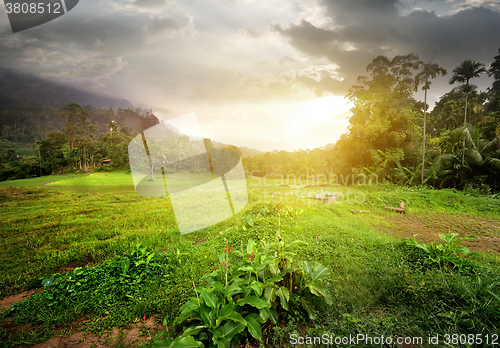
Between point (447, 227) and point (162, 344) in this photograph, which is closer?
point (162, 344)

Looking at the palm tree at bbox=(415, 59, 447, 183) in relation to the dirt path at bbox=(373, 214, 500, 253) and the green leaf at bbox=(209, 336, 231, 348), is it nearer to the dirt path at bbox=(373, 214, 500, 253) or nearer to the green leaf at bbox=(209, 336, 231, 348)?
the dirt path at bbox=(373, 214, 500, 253)

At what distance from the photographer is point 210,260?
4039mm

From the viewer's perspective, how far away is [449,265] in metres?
3.34

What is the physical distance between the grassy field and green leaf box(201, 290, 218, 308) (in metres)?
0.64

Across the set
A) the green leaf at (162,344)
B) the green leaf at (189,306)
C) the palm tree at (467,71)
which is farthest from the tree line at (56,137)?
the palm tree at (467,71)

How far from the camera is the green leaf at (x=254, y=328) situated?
1812 mm

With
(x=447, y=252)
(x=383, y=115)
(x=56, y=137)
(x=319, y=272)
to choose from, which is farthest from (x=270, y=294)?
(x=383, y=115)

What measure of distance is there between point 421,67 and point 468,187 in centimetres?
770

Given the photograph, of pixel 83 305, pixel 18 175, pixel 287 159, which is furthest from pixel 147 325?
pixel 287 159

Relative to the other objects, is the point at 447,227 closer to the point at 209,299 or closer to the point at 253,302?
the point at 253,302

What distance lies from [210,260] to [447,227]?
25.3ft

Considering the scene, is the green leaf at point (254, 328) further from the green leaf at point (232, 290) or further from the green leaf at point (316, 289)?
the green leaf at point (316, 289)

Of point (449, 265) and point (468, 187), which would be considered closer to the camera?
point (449, 265)

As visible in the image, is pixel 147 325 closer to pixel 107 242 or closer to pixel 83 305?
pixel 83 305
